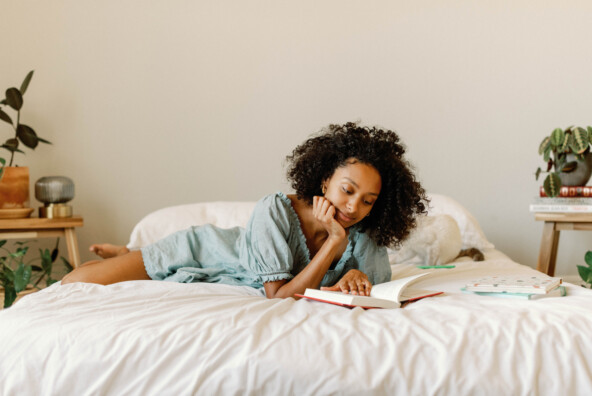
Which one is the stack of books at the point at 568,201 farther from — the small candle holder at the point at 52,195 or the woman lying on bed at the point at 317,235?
the small candle holder at the point at 52,195

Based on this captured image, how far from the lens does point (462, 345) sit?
112 cm

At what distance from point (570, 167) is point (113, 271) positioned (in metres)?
1.92

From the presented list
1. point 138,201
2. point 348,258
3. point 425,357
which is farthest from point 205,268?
point 138,201

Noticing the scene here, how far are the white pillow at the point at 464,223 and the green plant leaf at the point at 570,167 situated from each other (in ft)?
1.59

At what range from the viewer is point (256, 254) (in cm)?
167

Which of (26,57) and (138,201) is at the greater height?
(26,57)

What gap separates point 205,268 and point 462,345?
39.2 inches

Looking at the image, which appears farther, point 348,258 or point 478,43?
point 478,43

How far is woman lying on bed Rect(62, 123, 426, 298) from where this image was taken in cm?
163

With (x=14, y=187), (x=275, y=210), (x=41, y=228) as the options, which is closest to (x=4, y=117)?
(x=14, y=187)

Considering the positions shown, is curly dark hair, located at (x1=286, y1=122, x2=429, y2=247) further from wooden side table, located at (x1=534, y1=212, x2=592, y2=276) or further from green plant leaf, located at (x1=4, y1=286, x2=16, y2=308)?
green plant leaf, located at (x1=4, y1=286, x2=16, y2=308)

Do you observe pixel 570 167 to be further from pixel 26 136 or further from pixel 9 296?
pixel 26 136

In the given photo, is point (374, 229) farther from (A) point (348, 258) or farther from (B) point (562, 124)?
(B) point (562, 124)

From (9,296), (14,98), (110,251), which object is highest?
(14,98)
